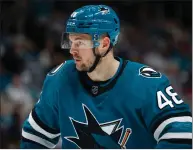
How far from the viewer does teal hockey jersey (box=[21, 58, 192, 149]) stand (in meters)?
1.90

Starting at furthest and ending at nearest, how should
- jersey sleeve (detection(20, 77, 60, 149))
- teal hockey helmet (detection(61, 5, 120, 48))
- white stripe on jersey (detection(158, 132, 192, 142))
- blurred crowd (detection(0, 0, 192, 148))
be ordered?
blurred crowd (detection(0, 0, 192, 148)) → jersey sleeve (detection(20, 77, 60, 149)) → teal hockey helmet (detection(61, 5, 120, 48)) → white stripe on jersey (detection(158, 132, 192, 142))

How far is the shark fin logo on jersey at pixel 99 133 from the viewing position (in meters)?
2.00

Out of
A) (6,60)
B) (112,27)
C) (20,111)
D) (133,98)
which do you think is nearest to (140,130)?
(133,98)

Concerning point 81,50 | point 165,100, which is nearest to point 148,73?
point 165,100

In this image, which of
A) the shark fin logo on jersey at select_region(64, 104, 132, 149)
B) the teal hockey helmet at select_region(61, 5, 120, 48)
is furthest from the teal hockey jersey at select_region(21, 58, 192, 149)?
the teal hockey helmet at select_region(61, 5, 120, 48)

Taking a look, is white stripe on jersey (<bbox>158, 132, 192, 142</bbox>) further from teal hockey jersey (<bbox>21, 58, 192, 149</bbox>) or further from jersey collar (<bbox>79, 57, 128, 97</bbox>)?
jersey collar (<bbox>79, 57, 128, 97</bbox>)

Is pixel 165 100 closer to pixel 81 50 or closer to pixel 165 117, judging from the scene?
pixel 165 117

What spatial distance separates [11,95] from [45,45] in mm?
768

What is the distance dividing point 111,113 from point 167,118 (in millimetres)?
219

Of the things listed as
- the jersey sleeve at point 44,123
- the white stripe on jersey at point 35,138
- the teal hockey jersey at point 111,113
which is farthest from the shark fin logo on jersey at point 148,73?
the white stripe on jersey at point 35,138

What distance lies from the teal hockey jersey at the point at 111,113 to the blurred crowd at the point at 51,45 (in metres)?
1.61

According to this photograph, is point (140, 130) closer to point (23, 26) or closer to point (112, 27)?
point (112, 27)

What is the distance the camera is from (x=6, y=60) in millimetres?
4605

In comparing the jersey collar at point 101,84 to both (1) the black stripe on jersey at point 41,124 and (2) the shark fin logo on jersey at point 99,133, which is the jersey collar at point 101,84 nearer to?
(2) the shark fin logo on jersey at point 99,133
